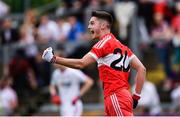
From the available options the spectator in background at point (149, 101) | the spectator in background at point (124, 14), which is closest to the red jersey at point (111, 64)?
the spectator in background at point (149, 101)

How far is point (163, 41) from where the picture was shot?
2033 centimetres

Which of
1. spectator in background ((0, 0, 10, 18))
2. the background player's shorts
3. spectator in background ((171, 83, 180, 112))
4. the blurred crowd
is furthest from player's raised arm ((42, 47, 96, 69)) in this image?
spectator in background ((0, 0, 10, 18))

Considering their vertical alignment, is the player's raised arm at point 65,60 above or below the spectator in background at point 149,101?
above

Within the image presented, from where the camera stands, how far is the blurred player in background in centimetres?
1725

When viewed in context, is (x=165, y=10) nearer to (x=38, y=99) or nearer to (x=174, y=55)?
(x=174, y=55)

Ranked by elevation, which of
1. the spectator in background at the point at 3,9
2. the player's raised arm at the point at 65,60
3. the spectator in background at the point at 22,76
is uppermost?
the spectator in background at the point at 3,9

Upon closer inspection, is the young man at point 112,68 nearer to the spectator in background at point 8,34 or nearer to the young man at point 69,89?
the young man at point 69,89

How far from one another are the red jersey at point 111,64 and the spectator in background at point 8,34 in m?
11.2

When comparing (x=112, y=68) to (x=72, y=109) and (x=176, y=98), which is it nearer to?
(x=72, y=109)

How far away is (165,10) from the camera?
826 inches

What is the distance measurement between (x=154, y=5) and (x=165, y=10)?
0.32m

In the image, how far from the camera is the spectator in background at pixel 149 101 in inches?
739

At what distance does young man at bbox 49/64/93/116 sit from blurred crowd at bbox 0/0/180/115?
2.32 metres

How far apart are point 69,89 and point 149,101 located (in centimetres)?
240
